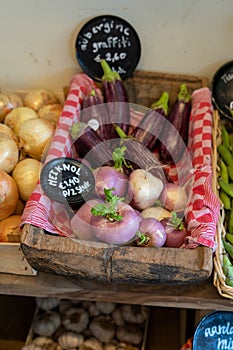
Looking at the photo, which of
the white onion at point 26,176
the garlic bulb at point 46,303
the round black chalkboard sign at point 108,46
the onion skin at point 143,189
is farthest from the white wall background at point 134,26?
the garlic bulb at point 46,303

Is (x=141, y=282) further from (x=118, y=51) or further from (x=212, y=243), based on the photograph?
(x=118, y=51)

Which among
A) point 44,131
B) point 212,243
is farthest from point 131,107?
point 212,243

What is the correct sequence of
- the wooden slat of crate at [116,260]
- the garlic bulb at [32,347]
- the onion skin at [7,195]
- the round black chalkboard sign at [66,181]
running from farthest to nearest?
the garlic bulb at [32,347]
the onion skin at [7,195]
the round black chalkboard sign at [66,181]
the wooden slat of crate at [116,260]

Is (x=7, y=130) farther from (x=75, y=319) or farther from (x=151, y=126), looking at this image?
(x=75, y=319)

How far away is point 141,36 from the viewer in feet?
4.91

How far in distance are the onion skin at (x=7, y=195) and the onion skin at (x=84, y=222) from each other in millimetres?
221

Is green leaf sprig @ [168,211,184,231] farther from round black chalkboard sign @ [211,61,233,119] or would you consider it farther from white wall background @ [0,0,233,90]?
white wall background @ [0,0,233,90]

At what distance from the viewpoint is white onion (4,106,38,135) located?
1.47 metres

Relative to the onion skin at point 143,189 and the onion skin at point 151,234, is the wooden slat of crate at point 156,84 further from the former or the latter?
the onion skin at point 151,234

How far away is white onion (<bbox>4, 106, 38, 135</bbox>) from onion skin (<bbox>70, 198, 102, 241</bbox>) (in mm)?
426

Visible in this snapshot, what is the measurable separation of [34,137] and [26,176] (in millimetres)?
121

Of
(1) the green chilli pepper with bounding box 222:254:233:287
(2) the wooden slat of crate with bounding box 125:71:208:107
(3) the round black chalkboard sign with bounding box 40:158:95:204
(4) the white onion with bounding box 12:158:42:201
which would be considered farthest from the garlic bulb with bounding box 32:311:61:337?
(2) the wooden slat of crate with bounding box 125:71:208:107

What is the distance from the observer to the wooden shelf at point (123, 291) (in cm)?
118

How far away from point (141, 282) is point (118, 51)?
74cm
